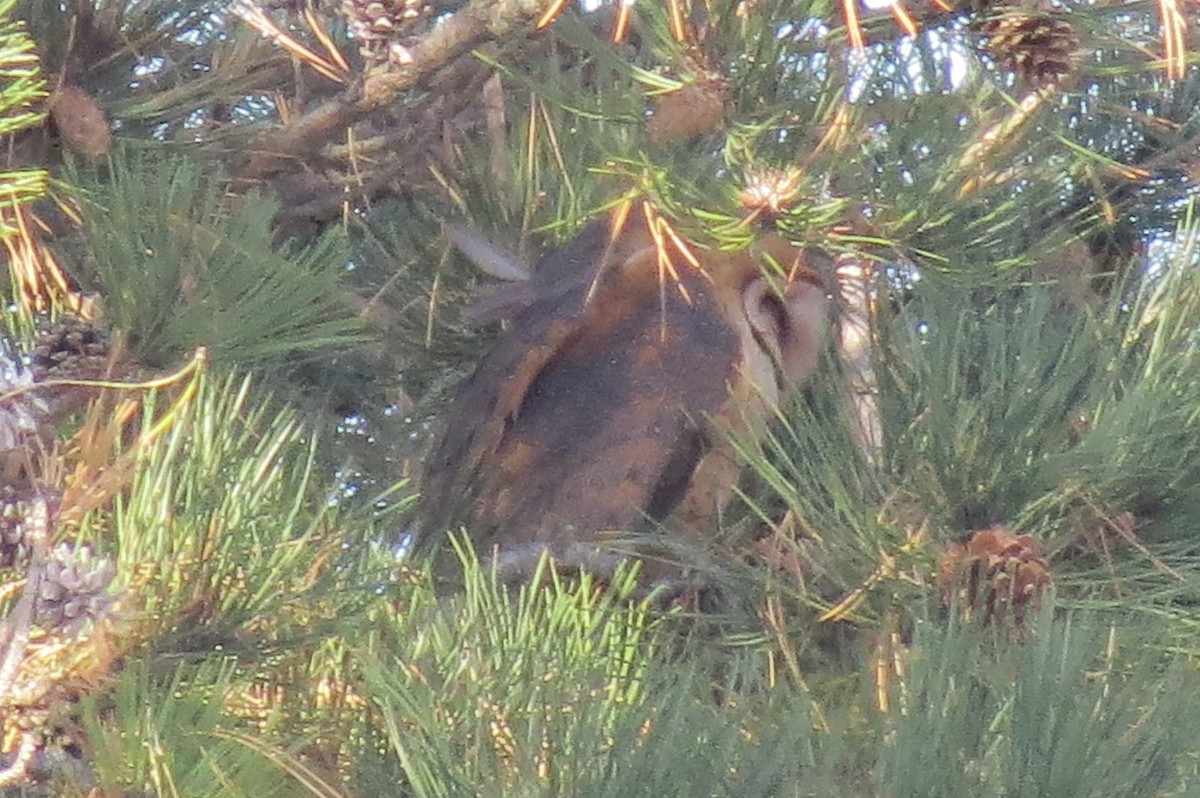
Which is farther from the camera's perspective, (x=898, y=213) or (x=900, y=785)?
(x=898, y=213)

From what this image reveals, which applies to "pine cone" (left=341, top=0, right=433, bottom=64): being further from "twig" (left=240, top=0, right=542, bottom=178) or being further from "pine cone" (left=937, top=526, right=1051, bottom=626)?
"pine cone" (left=937, top=526, right=1051, bottom=626)

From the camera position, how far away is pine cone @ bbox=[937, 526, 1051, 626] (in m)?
0.81

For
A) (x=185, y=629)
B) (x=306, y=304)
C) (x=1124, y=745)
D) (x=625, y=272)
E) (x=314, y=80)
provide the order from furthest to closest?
(x=625, y=272) → (x=314, y=80) → (x=306, y=304) → (x=185, y=629) → (x=1124, y=745)

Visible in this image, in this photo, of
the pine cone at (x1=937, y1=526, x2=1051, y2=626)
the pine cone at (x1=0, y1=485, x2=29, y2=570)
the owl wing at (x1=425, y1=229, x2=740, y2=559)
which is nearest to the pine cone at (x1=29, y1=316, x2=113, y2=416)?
the pine cone at (x1=0, y1=485, x2=29, y2=570)

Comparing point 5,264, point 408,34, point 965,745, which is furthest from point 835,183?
point 5,264

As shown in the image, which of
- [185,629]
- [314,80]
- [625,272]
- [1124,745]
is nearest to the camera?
[1124,745]

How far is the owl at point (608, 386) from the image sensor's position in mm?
1441

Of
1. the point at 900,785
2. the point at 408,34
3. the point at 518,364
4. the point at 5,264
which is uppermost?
the point at 408,34

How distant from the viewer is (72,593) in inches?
29.8

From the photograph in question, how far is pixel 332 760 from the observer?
825 millimetres

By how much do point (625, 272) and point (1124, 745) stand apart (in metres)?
0.86

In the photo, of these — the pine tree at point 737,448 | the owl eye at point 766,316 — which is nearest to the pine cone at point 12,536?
the pine tree at point 737,448

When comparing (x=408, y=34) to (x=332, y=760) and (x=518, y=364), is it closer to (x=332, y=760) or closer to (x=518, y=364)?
(x=332, y=760)

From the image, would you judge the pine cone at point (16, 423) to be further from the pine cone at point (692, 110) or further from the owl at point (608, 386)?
the owl at point (608, 386)
